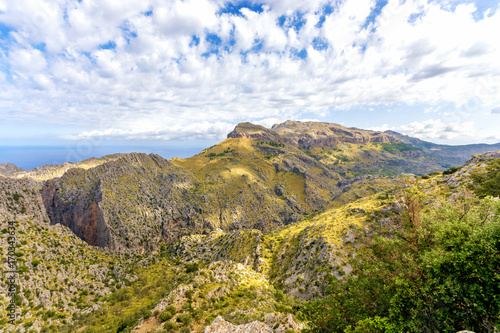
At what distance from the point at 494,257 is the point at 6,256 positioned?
10294 cm

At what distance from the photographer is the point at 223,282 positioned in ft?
163

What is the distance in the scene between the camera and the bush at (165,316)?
109ft

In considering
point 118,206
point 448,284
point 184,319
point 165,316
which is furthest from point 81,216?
point 448,284

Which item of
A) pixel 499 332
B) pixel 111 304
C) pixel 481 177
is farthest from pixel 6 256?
pixel 481 177

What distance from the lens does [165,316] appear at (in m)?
33.6

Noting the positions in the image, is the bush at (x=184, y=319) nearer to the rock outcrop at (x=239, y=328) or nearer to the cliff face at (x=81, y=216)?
the rock outcrop at (x=239, y=328)

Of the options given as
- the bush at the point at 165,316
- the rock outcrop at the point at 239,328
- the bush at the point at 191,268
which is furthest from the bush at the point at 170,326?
the bush at the point at 191,268

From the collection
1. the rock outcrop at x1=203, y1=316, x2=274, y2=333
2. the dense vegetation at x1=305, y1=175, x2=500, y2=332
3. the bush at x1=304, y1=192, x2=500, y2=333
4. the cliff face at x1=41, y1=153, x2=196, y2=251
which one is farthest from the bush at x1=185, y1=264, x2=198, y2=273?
the bush at x1=304, y1=192, x2=500, y2=333

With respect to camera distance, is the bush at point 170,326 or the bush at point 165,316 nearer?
the bush at point 170,326

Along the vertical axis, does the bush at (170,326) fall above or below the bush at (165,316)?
above

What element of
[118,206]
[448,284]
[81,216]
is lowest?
[81,216]

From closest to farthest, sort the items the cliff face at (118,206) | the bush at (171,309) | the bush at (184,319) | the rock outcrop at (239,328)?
1. the rock outcrop at (239,328)
2. the bush at (184,319)
3. the bush at (171,309)
4. the cliff face at (118,206)

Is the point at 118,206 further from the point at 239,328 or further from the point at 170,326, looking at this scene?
the point at 239,328

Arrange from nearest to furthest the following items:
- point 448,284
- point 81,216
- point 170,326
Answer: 1. point 448,284
2. point 170,326
3. point 81,216
